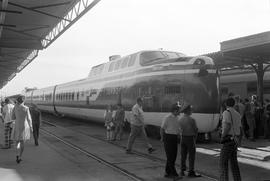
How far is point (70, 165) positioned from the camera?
10828 millimetres

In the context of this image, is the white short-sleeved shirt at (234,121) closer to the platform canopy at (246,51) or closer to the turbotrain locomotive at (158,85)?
the turbotrain locomotive at (158,85)

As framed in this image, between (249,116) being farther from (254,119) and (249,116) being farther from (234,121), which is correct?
(234,121)

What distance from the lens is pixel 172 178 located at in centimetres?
898

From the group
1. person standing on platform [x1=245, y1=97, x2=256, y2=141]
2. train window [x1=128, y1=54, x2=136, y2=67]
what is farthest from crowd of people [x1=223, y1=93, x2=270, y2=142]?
train window [x1=128, y1=54, x2=136, y2=67]

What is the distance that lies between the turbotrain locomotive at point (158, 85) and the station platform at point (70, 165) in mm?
2733

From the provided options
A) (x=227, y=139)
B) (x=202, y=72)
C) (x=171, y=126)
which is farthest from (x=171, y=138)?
(x=202, y=72)

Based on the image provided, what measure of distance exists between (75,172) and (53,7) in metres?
14.5

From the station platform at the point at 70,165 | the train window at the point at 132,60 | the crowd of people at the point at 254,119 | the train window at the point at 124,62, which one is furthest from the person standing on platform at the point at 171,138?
the train window at the point at 124,62

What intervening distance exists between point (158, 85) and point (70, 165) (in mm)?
6035

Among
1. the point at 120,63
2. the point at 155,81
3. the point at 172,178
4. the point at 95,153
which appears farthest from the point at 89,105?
the point at 172,178

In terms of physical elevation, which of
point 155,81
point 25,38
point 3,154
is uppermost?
point 25,38

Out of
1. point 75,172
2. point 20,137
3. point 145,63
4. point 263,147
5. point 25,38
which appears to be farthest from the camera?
point 25,38

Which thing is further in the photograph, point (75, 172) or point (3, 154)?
point (3, 154)

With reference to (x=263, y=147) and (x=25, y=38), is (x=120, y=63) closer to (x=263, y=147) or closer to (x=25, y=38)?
(x=263, y=147)
